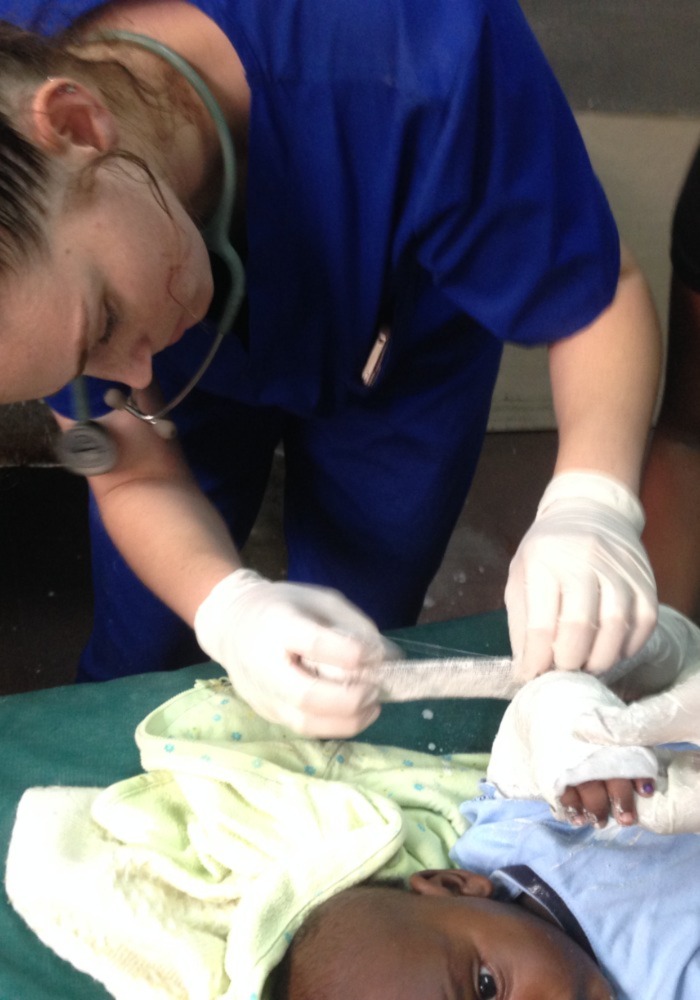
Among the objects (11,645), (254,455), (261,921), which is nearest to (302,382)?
(254,455)

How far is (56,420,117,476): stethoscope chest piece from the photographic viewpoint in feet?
3.19

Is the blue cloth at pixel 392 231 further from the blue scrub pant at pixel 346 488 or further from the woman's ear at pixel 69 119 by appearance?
the woman's ear at pixel 69 119

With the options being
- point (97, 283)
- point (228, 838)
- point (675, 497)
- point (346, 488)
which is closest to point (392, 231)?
point (97, 283)

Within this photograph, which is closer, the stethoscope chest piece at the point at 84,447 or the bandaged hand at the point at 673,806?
the bandaged hand at the point at 673,806

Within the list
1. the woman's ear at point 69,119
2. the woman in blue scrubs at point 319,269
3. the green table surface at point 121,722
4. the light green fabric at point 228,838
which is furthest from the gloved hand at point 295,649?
the woman's ear at point 69,119

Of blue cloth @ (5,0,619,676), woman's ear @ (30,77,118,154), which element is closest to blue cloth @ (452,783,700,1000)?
blue cloth @ (5,0,619,676)

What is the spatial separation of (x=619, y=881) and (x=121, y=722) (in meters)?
0.63

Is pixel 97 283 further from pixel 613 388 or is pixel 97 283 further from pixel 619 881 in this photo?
pixel 619 881

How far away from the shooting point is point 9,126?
0.63 meters

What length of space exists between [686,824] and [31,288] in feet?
2.27

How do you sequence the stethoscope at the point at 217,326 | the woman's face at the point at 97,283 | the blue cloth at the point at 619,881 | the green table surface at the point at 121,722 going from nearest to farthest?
the woman's face at the point at 97,283
the stethoscope at the point at 217,326
the blue cloth at the point at 619,881
the green table surface at the point at 121,722

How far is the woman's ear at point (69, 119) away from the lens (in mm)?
646

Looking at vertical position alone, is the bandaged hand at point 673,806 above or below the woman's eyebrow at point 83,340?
below

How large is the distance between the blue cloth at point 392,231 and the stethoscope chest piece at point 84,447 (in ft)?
0.17
